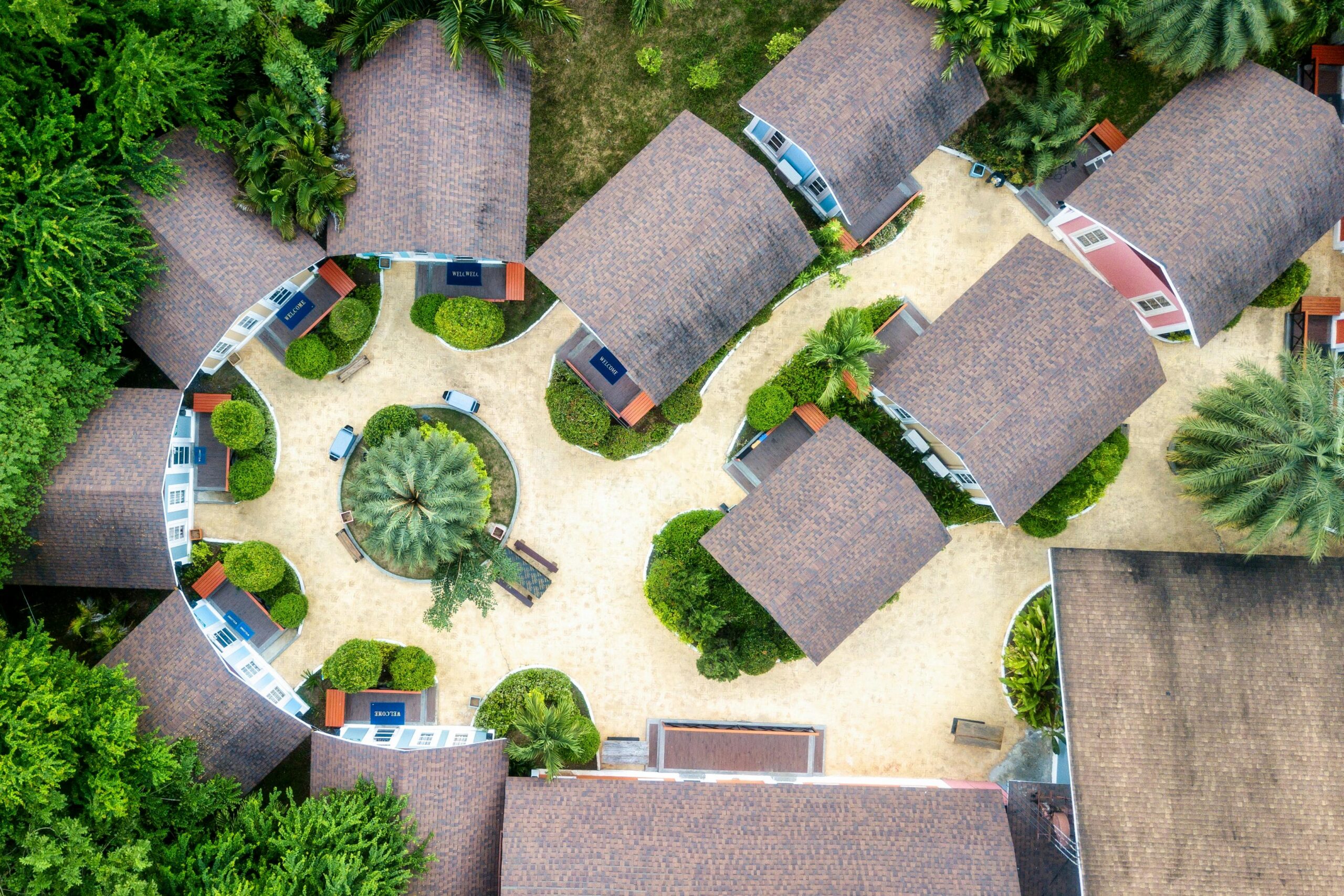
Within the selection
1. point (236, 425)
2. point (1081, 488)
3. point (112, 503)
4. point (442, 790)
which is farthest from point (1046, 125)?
point (112, 503)

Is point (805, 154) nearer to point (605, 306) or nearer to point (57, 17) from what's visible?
point (605, 306)

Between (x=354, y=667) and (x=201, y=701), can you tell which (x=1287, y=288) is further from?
(x=201, y=701)

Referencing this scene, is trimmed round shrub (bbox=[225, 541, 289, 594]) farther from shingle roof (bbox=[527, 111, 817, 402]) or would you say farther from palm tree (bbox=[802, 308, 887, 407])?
palm tree (bbox=[802, 308, 887, 407])

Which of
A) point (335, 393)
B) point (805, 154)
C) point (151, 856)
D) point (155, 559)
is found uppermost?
point (805, 154)

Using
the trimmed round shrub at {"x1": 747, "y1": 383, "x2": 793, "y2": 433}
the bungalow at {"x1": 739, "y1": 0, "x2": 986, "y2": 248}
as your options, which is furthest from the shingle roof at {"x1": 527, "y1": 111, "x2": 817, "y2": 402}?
the trimmed round shrub at {"x1": 747, "y1": 383, "x2": 793, "y2": 433}

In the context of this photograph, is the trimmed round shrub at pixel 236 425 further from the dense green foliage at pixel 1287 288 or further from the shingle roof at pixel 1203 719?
the dense green foliage at pixel 1287 288

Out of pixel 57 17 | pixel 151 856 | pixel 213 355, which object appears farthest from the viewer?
pixel 213 355

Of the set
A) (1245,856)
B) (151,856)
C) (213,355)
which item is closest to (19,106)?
(213,355)
